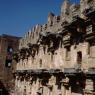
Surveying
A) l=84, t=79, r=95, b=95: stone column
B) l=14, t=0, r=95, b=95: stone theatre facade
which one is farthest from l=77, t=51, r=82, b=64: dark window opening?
l=84, t=79, r=95, b=95: stone column

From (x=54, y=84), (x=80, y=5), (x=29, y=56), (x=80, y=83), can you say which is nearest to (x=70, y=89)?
(x=80, y=83)

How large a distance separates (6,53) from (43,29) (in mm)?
15160

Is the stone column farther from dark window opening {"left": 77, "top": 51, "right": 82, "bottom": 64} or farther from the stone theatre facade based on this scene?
dark window opening {"left": 77, "top": 51, "right": 82, "bottom": 64}

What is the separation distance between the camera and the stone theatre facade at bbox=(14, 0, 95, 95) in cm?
1175

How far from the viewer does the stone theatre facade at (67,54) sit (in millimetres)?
11750

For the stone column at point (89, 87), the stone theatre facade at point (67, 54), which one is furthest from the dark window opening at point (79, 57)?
the stone column at point (89, 87)

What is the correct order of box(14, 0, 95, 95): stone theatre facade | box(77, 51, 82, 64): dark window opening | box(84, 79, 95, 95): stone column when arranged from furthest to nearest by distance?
box(77, 51, 82, 64): dark window opening, box(14, 0, 95, 95): stone theatre facade, box(84, 79, 95, 95): stone column

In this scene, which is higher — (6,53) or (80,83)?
(6,53)

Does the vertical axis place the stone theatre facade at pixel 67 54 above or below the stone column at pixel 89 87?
above

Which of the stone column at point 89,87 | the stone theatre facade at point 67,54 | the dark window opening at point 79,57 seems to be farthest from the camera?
the dark window opening at point 79,57

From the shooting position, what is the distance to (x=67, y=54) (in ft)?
47.0

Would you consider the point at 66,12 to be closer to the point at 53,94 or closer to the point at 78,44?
the point at 78,44

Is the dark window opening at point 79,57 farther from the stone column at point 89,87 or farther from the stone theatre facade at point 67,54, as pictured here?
the stone column at point 89,87

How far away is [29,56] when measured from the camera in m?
23.0
